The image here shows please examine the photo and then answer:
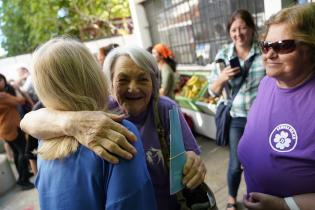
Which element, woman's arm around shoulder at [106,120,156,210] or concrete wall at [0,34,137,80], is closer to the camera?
woman's arm around shoulder at [106,120,156,210]

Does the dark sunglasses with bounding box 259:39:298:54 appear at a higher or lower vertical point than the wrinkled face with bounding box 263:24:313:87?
higher

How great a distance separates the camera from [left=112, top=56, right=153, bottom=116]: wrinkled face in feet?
4.97

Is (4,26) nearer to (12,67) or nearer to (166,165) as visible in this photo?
(12,67)

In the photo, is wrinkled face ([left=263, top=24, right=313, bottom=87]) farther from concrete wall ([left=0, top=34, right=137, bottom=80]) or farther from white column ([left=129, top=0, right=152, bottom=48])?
concrete wall ([left=0, top=34, right=137, bottom=80])

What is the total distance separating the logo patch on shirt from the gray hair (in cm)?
64

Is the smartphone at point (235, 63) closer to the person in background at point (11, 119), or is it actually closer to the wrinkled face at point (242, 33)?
the wrinkled face at point (242, 33)

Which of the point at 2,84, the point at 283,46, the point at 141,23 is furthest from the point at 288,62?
the point at 141,23

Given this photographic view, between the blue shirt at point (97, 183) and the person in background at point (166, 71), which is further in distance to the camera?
the person in background at point (166, 71)

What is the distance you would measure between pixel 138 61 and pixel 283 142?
81 cm

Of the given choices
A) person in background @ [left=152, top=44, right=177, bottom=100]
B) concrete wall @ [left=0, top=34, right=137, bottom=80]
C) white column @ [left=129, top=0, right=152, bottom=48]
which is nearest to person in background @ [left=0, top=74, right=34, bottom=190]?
person in background @ [left=152, top=44, right=177, bottom=100]

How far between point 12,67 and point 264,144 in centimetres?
975

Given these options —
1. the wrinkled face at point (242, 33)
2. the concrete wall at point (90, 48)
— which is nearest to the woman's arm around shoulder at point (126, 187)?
the wrinkled face at point (242, 33)

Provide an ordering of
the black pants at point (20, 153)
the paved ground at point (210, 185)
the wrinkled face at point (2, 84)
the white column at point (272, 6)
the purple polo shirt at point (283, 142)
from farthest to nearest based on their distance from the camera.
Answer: the black pants at point (20, 153)
the wrinkled face at point (2, 84)
the paved ground at point (210, 185)
the white column at point (272, 6)
the purple polo shirt at point (283, 142)

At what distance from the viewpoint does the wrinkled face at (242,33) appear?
2531 millimetres
